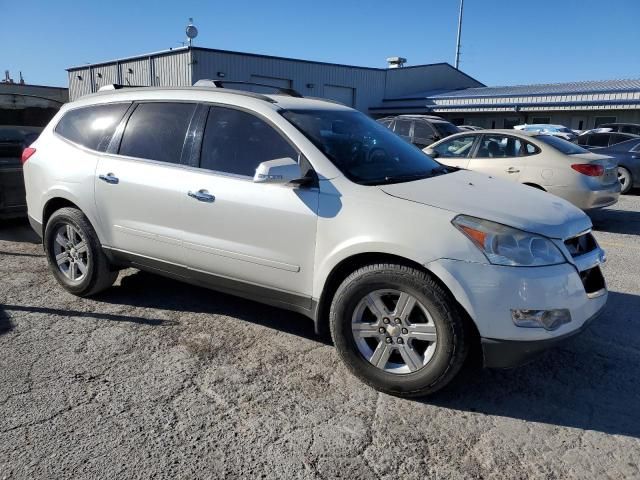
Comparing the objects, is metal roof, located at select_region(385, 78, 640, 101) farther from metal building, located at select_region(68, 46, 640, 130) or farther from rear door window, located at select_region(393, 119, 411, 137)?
rear door window, located at select_region(393, 119, 411, 137)

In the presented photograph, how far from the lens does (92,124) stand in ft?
14.8

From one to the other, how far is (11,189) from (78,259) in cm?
285

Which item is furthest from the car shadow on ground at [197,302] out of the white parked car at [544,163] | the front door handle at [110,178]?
the white parked car at [544,163]

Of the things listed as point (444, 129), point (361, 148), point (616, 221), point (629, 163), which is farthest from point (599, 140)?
point (361, 148)

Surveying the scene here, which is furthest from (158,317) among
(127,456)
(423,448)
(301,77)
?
(301,77)

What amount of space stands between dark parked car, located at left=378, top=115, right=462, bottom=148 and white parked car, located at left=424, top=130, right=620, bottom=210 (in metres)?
4.41

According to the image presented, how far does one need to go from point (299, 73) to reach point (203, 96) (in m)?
28.8

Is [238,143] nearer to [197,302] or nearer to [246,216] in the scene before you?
[246,216]

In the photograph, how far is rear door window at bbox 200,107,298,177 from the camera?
11.6ft

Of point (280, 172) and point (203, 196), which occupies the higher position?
point (280, 172)

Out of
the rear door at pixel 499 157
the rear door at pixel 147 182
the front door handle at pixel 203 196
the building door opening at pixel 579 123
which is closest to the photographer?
the front door handle at pixel 203 196

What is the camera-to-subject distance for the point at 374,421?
2.88 meters

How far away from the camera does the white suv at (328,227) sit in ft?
9.33

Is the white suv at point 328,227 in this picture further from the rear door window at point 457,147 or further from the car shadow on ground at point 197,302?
the rear door window at point 457,147
